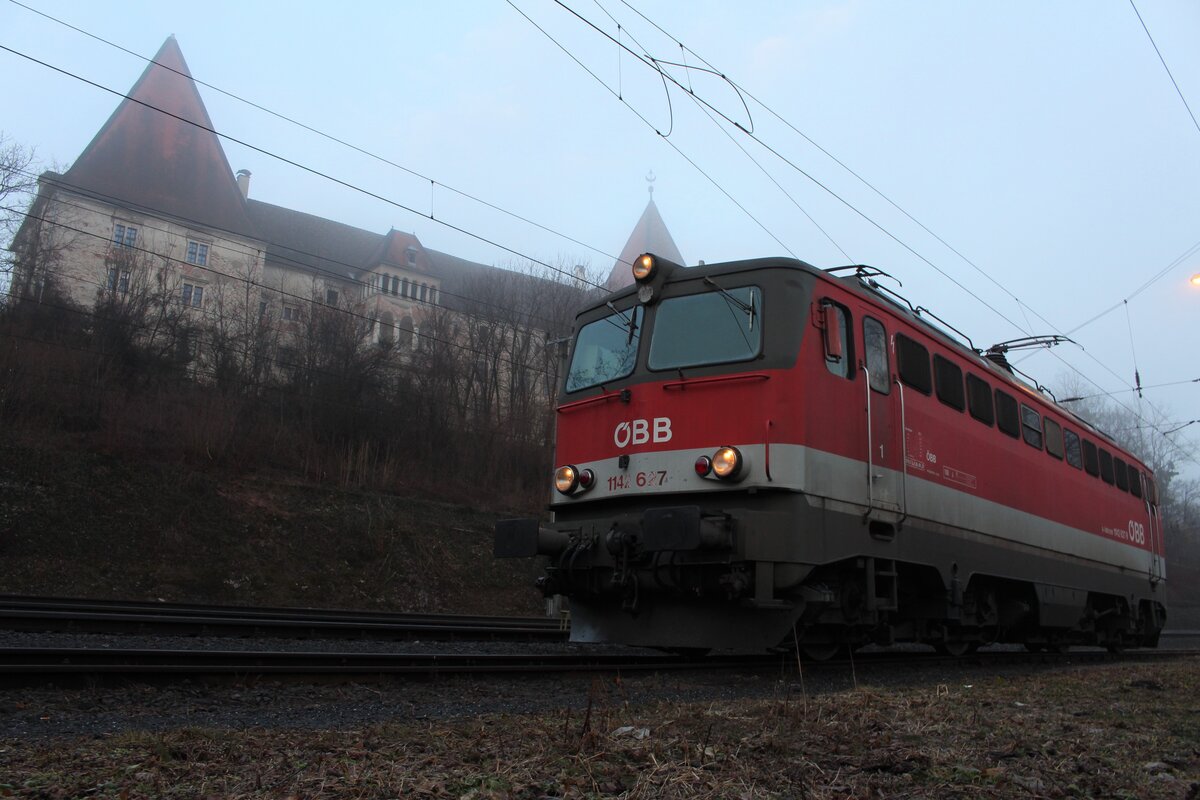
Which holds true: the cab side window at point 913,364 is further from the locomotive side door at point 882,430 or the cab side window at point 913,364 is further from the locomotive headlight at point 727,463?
the locomotive headlight at point 727,463

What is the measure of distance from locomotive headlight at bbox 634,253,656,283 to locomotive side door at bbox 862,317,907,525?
6.95ft

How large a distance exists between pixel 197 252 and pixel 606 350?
46.2 meters

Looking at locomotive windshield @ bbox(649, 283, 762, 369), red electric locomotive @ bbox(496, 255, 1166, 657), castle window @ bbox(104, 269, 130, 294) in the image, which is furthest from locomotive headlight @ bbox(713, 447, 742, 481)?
castle window @ bbox(104, 269, 130, 294)

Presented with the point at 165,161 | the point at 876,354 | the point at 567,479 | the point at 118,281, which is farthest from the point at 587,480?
the point at 165,161

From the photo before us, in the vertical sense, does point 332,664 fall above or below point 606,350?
below

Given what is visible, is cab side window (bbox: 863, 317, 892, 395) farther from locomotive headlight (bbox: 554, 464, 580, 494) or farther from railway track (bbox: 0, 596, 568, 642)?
railway track (bbox: 0, 596, 568, 642)

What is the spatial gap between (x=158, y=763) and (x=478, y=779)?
1311 millimetres

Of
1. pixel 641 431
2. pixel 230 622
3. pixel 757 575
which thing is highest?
pixel 641 431

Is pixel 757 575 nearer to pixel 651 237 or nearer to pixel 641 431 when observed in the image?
pixel 641 431

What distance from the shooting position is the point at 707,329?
793 centimetres

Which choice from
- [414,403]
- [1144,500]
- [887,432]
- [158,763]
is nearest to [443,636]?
[887,432]

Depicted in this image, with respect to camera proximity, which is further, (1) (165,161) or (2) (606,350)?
(1) (165,161)

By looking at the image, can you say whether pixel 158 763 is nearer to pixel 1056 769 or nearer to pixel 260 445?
pixel 1056 769

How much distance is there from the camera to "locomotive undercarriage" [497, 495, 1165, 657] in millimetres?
6848
